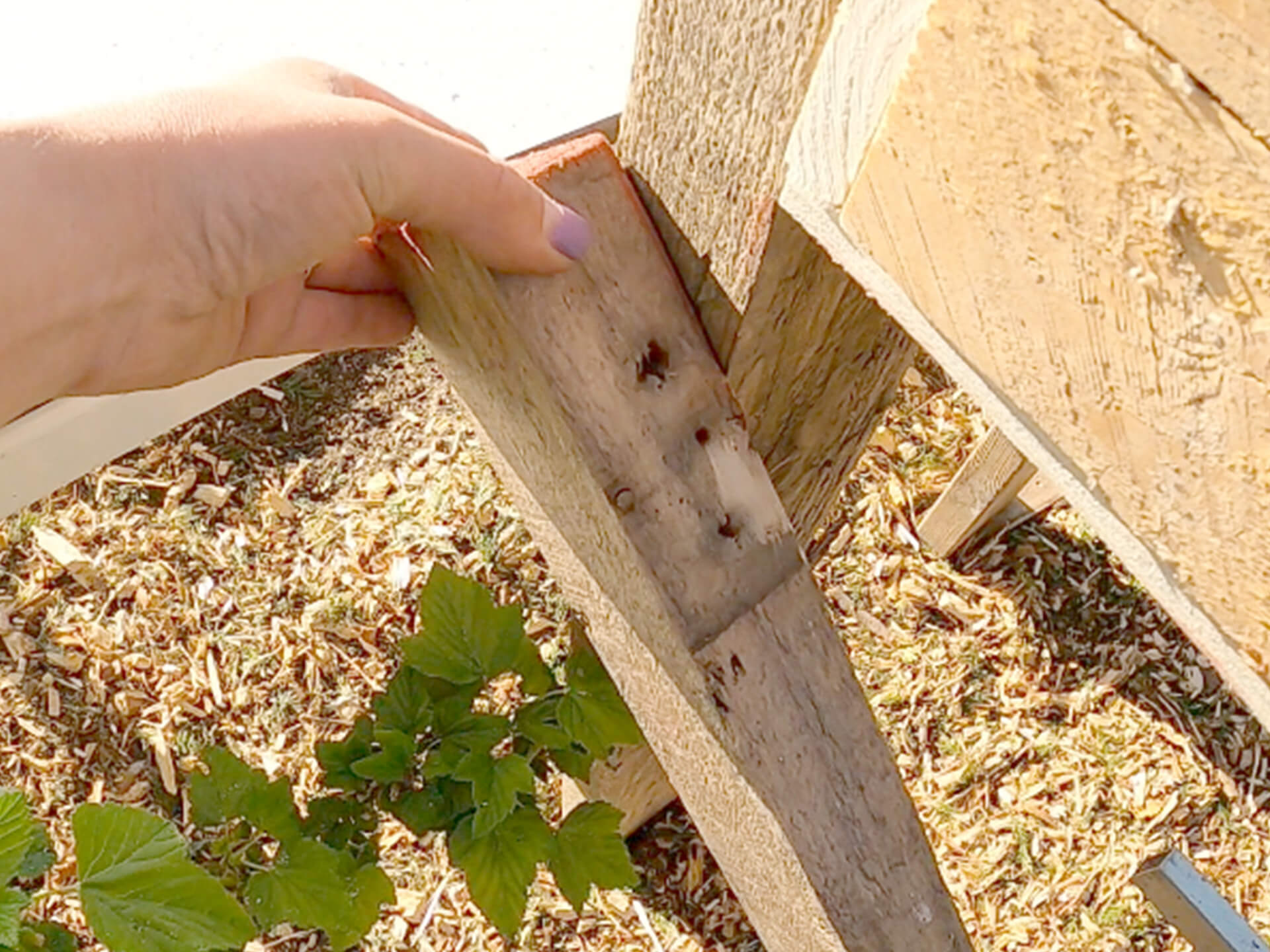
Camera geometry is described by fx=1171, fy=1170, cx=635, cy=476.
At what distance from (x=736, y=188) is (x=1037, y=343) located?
0.17 meters

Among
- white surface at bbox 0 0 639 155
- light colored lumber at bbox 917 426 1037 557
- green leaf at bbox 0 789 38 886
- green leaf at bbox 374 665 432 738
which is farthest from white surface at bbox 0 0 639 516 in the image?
light colored lumber at bbox 917 426 1037 557

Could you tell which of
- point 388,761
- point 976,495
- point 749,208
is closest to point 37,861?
point 388,761

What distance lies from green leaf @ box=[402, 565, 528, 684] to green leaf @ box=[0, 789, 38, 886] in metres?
0.28

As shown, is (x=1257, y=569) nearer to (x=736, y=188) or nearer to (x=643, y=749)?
(x=736, y=188)

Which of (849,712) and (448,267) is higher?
(448,267)

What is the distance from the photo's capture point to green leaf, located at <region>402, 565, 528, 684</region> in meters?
0.92

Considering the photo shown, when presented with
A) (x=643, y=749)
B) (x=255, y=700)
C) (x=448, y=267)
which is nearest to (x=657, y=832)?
(x=643, y=749)

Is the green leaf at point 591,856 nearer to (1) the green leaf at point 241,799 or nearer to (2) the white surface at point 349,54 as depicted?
(1) the green leaf at point 241,799

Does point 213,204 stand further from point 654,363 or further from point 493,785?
point 493,785

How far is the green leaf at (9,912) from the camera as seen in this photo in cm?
77

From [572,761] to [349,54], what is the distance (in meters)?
0.59

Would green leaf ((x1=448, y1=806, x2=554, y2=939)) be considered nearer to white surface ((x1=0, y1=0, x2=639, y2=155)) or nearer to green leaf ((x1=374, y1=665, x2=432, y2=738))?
green leaf ((x1=374, y1=665, x2=432, y2=738))

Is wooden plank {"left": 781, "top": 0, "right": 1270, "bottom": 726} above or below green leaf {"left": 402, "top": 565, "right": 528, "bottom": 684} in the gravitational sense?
below

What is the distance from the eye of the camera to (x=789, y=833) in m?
0.62
